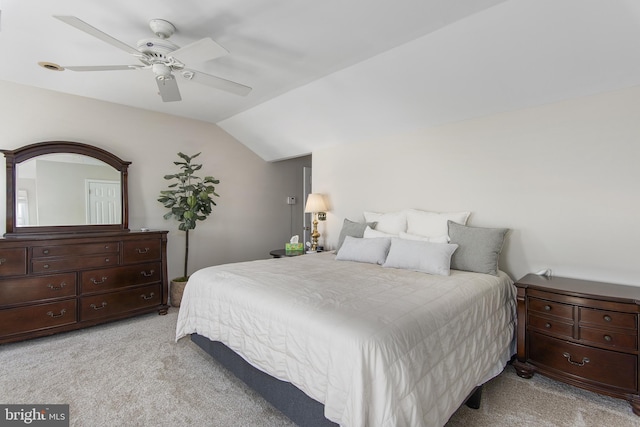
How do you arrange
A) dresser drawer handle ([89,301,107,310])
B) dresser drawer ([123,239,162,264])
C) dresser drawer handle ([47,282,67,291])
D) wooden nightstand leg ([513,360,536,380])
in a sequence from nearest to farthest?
wooden nightstand leg ([513,360,536,380]) < dresser drawer handle ([47,282,67,291]) < dresser drawer handle ([89,301,107,310]) < dresser drawer ([123,239,162,264])

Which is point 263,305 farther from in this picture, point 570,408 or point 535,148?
point 535,148

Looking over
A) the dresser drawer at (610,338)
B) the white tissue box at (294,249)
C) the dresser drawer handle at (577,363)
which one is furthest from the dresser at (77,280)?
the dresser drawer at (610,338)

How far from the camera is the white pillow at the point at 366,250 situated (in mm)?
2975

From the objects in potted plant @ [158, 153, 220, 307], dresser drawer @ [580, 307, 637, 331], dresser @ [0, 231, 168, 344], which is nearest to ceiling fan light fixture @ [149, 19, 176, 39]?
potted plant @ [158, 153, 220, 307]

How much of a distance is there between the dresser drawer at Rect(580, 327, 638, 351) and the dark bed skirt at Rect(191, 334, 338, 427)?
5.93ft

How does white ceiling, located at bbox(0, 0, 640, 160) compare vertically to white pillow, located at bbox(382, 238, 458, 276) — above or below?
above

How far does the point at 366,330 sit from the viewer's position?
4.46 feet

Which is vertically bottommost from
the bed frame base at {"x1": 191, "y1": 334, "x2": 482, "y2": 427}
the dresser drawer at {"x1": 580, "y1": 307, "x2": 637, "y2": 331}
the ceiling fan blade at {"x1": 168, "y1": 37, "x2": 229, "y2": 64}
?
the bed frame base at {"x1": 191, "y1": 334, "x2": 482, "y2": 427}

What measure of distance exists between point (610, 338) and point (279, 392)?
2115 millimetres

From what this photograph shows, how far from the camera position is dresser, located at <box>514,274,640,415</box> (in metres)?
1.89

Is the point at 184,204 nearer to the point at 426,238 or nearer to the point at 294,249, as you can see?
the point at 294,249

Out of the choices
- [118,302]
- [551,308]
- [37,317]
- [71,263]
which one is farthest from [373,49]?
[37,317]

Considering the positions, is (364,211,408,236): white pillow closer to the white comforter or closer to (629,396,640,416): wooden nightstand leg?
the white comforter

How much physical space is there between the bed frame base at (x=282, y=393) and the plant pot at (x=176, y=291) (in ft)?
6.03
